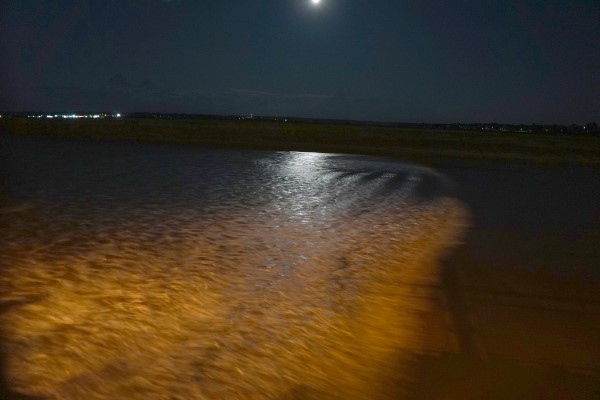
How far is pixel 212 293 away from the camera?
5734mm

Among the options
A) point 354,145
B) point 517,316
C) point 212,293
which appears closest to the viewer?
point 517,316

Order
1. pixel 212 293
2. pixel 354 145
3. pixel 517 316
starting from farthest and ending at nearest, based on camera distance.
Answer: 1. pixel 354 145
2. pixel 212 293
3. pixel 517 316

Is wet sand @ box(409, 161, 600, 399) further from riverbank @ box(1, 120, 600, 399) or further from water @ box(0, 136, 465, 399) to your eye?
water @ box(0, 136, 465, 399)

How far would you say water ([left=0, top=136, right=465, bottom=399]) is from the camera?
156 inches

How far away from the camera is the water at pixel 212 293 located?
13.0 ft

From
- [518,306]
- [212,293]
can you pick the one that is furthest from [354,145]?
[212,293]

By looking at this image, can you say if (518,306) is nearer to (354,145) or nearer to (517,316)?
(517,316)

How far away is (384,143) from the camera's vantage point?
4081 cm

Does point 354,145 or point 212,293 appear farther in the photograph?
point 354,145

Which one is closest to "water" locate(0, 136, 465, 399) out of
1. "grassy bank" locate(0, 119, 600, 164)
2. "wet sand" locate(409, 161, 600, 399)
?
"wet sand" locate(409, 161, 600, 399)

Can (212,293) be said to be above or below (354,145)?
below

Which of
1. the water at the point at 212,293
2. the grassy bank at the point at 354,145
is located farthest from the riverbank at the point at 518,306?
the grassy bank at the point at 354,145

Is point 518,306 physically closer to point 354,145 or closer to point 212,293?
point 212,293

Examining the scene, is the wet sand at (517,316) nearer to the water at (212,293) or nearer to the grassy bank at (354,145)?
the water at (212,293)
